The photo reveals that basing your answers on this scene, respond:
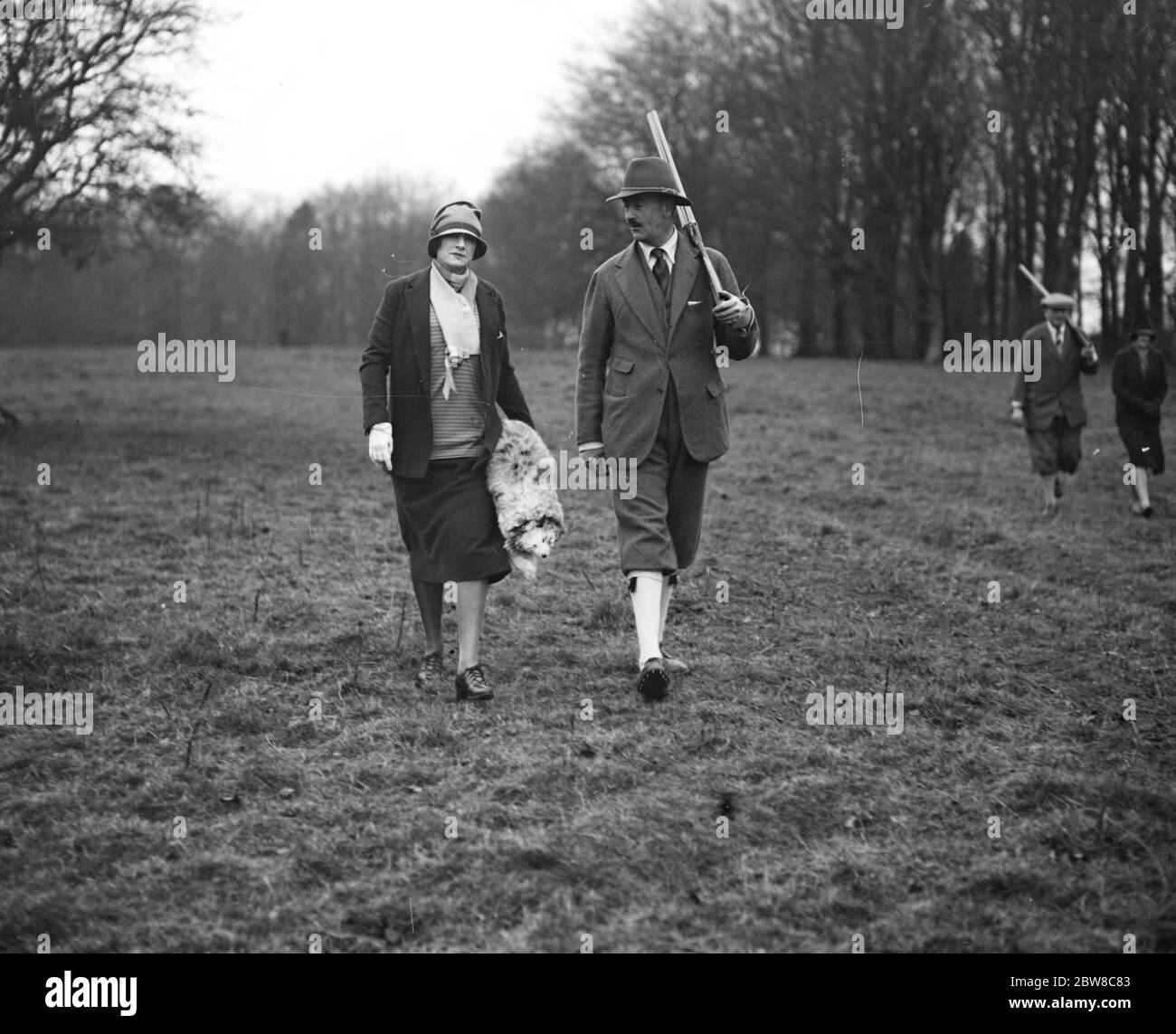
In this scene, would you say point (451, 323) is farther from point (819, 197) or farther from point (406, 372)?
point (819, 197)

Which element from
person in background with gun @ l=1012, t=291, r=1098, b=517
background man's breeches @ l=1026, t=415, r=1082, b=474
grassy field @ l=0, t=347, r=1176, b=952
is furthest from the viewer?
person in background with gun @ l=1012, t=291, r=1098, b=517

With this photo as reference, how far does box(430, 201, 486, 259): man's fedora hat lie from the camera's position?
19.3 ft

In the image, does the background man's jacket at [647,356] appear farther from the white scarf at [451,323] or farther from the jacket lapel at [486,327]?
the white scarf at [451,323]

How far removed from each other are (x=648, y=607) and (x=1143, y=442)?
303 inches

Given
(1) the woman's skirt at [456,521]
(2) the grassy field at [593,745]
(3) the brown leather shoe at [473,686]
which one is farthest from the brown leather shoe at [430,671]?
(1) the woman's skirt at [456,521]

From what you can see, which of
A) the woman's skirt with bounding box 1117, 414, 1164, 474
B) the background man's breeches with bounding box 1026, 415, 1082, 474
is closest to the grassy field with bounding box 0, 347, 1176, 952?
the background man's breeches with bounding box 1026, 415, 1082, 474

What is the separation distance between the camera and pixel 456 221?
231 inches

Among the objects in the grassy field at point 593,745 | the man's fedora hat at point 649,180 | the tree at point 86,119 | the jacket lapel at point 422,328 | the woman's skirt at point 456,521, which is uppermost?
the tree at point 86,119

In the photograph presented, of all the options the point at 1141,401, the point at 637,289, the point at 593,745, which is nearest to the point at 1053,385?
the point at 1141,401

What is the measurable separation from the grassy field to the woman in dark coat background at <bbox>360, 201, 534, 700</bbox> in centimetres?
62

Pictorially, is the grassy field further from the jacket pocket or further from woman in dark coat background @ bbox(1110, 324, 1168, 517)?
the jacket pocket

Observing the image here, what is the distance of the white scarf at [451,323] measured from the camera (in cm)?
597
